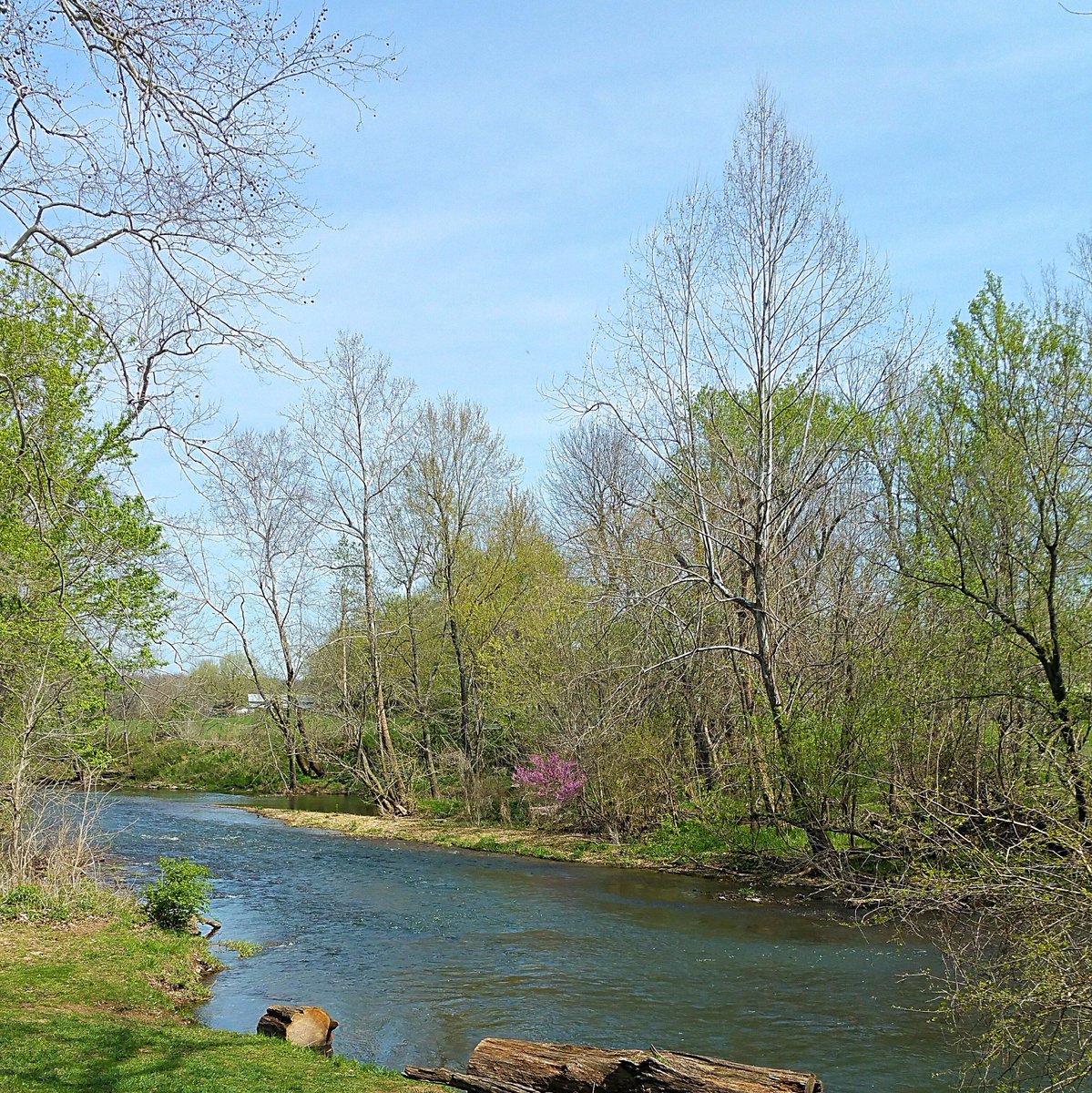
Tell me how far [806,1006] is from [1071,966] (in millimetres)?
5145

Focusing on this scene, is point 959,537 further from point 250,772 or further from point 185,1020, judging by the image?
point 250,772

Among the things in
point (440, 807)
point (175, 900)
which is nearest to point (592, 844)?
point (440, 807)

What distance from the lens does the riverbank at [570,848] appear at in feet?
59.8

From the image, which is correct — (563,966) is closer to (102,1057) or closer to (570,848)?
(102,1057)

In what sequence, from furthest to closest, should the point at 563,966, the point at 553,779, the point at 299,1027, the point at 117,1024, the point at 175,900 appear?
the point at 553,779
the point at 175,900
the point at 563,966
the point at 299,1027
the point at 117,1024

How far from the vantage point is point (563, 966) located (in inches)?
486

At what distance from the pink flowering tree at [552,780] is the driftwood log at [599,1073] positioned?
15.9m

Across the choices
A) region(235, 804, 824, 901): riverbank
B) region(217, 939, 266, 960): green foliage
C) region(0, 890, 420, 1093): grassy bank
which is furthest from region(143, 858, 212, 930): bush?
region(235, 804, 824, 901): riverbank

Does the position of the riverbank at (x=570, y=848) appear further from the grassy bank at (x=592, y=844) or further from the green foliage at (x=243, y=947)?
the green foliage at (x=243, y=947)

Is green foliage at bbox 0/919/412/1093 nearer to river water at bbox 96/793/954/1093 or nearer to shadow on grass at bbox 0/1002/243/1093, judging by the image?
shadow on grass at bbox 0/1002/243/1093

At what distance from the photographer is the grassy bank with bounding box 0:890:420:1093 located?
274 inches

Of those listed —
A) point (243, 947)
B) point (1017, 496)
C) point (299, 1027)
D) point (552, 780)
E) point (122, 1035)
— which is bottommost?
point (243, 947)

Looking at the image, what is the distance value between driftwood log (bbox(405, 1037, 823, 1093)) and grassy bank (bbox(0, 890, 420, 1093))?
25.0 inches

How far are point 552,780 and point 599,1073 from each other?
682 inches
